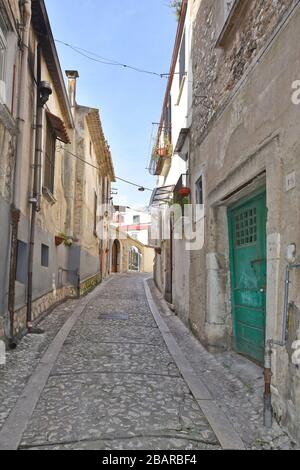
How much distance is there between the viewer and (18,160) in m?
5.93

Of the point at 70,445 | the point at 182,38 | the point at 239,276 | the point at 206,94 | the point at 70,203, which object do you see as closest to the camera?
the point at 70,445

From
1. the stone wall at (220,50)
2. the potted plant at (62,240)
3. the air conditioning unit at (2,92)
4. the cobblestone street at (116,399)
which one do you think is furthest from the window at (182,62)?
the cobblestone street at (116,399)

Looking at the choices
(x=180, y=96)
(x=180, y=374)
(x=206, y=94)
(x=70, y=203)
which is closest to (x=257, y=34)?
(x=206, y=94)

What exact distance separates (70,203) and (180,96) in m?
4.38

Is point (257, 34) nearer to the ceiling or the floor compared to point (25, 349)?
nearer to the ceiling

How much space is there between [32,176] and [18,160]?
3.62 ft

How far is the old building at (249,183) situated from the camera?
10.5ft

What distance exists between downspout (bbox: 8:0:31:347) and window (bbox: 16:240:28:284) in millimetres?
652

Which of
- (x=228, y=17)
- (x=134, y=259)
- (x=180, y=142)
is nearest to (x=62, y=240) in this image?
(x=180, y=142)

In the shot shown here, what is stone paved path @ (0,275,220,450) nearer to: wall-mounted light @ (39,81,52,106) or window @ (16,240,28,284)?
window @ (16,240,28,284)

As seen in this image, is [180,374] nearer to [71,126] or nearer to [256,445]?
[256,445]

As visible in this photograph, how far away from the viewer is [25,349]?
562cm

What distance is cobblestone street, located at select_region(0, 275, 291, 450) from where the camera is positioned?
9.83 feet

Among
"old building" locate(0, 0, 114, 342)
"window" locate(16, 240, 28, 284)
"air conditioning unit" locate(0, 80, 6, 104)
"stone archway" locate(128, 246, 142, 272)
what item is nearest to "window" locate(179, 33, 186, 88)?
"old building" locate(0, 0, 114, 342)
